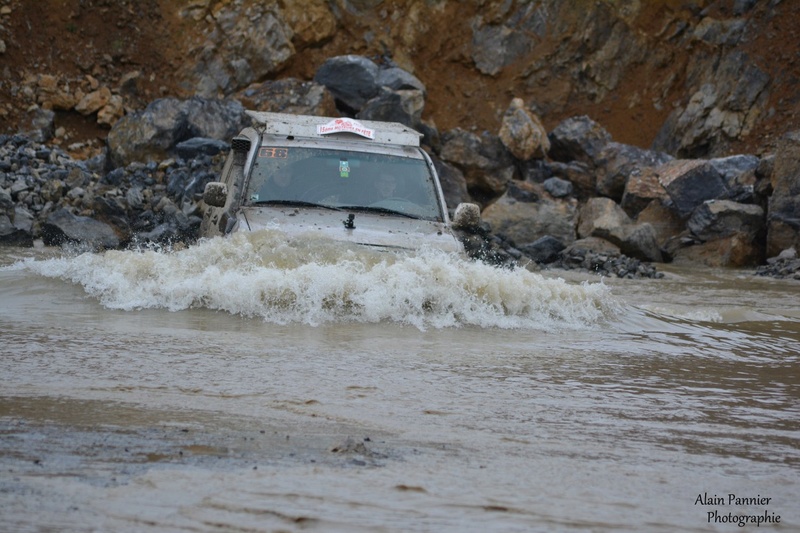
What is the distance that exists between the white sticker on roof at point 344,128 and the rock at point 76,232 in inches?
208

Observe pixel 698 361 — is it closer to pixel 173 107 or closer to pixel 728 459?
pixel 728 459

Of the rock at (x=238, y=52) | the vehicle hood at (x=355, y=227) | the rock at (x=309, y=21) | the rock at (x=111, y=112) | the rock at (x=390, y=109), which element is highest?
the rock at (x=309, y=21)

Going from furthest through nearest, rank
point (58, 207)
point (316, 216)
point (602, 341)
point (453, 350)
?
point (58, 207) → point (316, 216) → point (602, 341) → point (453, 350)

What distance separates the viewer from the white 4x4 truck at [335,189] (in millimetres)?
7293

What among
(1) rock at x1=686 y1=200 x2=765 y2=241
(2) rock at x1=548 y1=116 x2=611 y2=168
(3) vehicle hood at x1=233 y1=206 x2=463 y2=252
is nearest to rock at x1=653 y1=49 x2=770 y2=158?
(2) rock at x1=548 y1=116 x2=611 y2=168

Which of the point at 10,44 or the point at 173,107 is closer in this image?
the point at 173,107

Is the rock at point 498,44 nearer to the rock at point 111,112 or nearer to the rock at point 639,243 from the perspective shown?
the rock at point 111,112

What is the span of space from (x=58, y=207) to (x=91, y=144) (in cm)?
569

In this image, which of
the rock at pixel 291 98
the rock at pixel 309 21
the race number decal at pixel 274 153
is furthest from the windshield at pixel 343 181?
the rock at pixel 309 21

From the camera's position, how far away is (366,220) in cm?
747

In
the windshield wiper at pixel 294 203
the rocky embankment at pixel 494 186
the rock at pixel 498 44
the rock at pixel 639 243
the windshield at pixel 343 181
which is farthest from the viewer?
the rock at pixel 498 44

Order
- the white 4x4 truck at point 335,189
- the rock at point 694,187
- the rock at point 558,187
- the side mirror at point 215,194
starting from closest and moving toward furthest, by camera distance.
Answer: the white 4x4 truck at point 335,189 → the side mirror at point 215,194 → the rock at point 694,187 → the rock at point 558,187

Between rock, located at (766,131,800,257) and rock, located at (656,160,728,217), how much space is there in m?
1.16

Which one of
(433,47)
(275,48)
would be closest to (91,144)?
(275,48)
